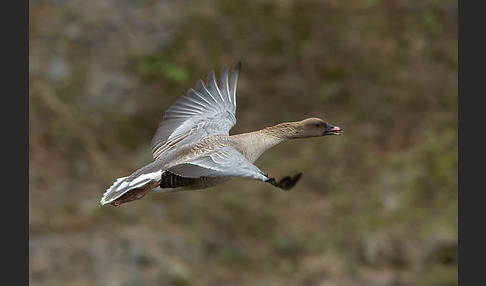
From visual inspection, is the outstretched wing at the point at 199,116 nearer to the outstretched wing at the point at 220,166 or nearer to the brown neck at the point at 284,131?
the brown neck at the point at 284,131

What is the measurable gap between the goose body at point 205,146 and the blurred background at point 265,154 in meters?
4.89

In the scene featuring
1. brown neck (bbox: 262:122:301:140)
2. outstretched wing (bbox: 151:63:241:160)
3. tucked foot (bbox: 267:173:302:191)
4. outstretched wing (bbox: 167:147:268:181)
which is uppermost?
outstretched wing (bbox: 151:63:241:160)

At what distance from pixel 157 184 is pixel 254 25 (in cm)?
1010

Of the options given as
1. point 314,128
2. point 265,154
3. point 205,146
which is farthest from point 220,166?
point 265,154

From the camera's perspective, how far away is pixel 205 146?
975 centimetres

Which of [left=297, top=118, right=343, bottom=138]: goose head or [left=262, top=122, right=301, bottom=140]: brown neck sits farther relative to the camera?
[left=297, top=118, right=343, bottom=138]: goose head

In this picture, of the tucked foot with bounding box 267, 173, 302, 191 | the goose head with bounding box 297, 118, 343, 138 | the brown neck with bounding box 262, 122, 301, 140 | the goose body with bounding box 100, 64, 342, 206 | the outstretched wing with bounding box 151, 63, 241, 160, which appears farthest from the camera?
the outstretched wing with bounding box 151, 63, 241, 160

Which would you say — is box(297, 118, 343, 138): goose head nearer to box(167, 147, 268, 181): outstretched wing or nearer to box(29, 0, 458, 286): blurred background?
box(167, 147, 268, 181): outstretched wing

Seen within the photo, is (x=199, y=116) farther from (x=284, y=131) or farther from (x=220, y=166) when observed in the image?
(x=220, y=166)

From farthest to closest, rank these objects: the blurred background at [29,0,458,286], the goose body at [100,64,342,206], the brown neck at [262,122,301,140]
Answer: the blurred background at [29,0,458,286]
the brown neck at [262,122,301,140]
the goose body at [100,64,342,206]

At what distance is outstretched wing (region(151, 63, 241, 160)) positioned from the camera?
36.2 feet

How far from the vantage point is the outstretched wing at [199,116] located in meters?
11.0

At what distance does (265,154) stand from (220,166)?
351 inches

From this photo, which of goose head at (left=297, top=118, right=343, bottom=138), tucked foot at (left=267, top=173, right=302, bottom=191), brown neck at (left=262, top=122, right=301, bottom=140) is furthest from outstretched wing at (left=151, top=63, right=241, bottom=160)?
tucked foot at (left=267, top=173, right=302, bottom=191)
